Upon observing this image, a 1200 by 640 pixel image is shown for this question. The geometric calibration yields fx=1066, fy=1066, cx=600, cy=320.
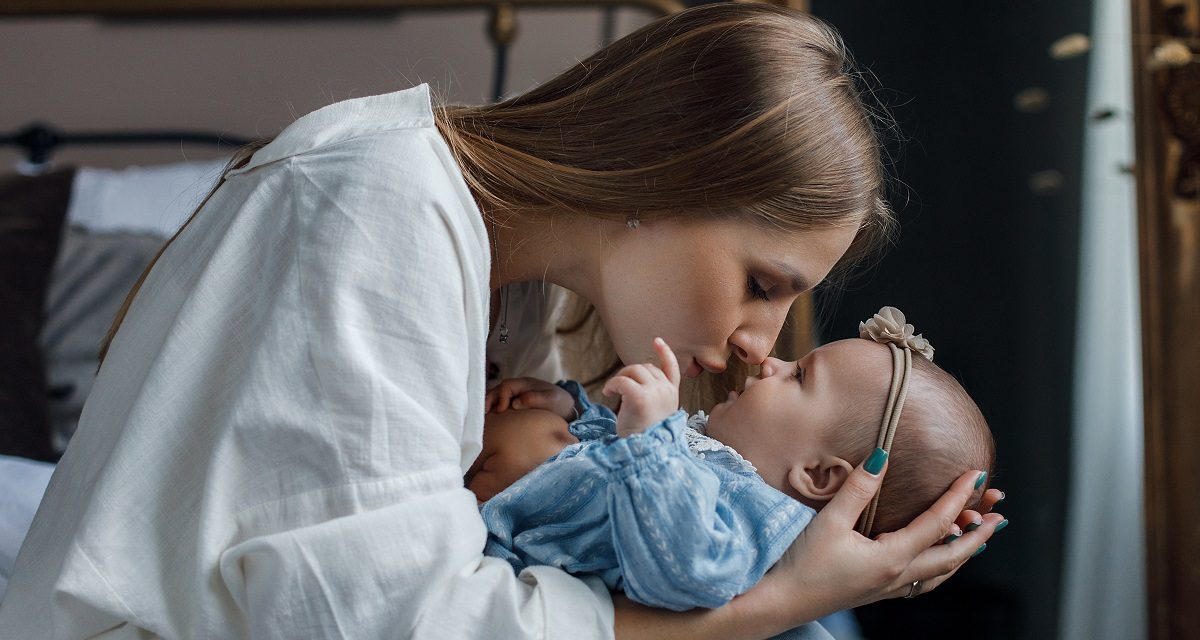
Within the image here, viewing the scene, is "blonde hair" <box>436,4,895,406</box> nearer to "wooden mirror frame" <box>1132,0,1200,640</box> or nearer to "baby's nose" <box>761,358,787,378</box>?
"baby's nose" <box>761,358,787,378</box>

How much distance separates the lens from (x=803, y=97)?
1173 millimetres

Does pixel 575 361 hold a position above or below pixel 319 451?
below

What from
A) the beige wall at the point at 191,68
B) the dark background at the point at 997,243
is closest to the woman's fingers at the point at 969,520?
the dark background at the point at 997,243

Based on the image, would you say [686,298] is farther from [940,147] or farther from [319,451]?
[940,147]

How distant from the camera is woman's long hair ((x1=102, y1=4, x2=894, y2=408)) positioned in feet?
3.78

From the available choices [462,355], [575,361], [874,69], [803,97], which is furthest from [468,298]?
[874,69]

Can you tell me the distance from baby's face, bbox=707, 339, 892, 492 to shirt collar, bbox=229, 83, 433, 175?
49 cm

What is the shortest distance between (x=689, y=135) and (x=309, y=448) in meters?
0.52

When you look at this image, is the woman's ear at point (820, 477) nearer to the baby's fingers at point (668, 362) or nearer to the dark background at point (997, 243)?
the baby's fingers at point (668, 362)

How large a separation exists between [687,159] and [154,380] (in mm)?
582

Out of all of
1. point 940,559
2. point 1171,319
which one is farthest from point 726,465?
point 1171,319

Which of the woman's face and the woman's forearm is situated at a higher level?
the woman's face

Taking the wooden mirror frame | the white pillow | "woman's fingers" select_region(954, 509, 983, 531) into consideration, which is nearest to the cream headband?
"woman's fingers" select_region(954, 509, 983, 531)

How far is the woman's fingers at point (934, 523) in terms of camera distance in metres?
1.13
